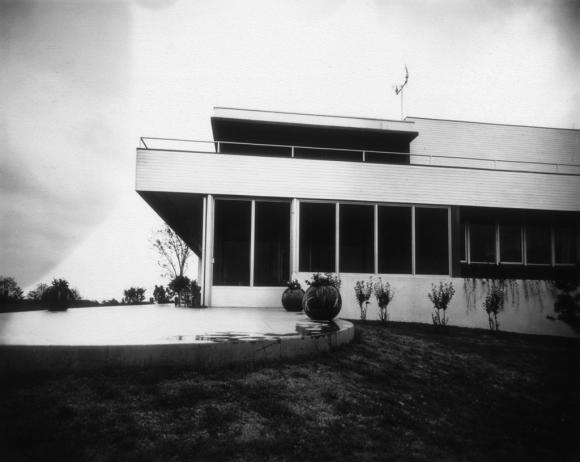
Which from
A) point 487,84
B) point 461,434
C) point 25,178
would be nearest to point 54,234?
point 25,178

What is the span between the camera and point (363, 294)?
491 inches

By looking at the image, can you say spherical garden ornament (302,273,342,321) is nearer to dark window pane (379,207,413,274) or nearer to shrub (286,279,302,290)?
shrub (286,279,302,290)

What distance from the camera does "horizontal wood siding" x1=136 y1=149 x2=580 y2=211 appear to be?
13156 mm

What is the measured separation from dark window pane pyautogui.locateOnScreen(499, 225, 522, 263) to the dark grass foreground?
1027 cm

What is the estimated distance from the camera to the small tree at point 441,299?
1253cm

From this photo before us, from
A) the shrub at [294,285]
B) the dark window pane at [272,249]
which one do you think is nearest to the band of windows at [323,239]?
the dark window pane at [272,249]

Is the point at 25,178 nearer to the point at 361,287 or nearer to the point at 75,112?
the point at 75,112

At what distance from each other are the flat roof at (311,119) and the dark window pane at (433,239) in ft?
13.2

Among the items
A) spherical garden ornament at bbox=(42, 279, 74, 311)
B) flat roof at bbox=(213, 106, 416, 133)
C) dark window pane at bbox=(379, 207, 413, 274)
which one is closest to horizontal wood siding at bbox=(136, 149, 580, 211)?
dark window pane at bbox=(379, 207, 413, 274)

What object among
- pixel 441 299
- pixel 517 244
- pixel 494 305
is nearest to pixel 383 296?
pixel 441 299

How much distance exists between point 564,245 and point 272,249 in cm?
1052

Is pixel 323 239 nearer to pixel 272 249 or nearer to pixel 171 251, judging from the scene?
pixel 272 249

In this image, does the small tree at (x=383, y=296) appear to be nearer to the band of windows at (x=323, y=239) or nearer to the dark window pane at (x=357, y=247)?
the band of windows at (x=323, y=239)

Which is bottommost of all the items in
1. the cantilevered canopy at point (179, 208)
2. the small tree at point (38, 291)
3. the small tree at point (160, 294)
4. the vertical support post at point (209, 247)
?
the small tree at point (160, 294)
